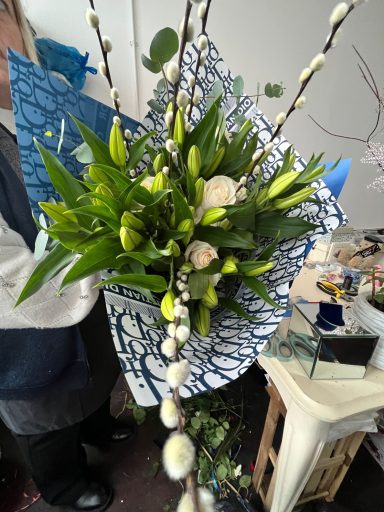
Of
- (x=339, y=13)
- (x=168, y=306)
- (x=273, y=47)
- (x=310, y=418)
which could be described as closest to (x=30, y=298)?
(x=168, y=306)

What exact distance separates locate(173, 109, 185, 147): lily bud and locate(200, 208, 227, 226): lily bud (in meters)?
0.09

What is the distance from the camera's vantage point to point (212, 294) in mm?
275

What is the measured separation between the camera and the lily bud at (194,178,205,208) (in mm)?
270

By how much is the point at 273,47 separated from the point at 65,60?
94cm

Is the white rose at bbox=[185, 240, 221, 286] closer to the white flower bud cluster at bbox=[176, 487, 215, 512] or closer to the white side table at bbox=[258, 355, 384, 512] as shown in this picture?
the white flower bud cluster at bbox=[176, 487, 215, 512]

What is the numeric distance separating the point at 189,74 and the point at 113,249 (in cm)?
26

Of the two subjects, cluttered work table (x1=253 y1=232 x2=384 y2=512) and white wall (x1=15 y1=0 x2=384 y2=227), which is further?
white wall (x1=15 y1=0 x2=384 y2=227)

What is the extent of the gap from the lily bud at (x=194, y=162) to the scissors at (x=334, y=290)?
0.75 metres

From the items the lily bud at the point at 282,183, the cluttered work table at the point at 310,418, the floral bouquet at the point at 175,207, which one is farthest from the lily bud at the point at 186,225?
the cluttered work table at the point at 310,418

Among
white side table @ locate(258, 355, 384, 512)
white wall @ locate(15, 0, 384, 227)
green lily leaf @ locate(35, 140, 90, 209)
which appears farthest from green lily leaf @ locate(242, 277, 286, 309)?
white wall @ locate(15, 0, 384, 227)

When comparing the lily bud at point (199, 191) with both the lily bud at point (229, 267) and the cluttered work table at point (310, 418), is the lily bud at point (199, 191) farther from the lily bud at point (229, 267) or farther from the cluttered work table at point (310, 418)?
the cluttered work table at point (310, 418)

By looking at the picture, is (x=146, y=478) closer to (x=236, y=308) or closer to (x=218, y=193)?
(x=236, y=308)

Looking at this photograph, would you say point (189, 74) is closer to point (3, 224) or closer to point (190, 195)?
point (190, 195)

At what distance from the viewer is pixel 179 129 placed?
284mm
